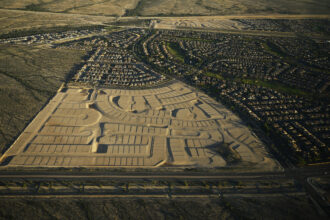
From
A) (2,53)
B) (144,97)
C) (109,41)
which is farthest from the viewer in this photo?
(109,41)

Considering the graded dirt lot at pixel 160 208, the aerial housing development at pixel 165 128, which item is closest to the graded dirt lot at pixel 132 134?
the aerial housing development at pixel 165 128

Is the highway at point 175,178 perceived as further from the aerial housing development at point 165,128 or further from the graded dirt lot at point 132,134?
the graded dirt lot at point 132,134

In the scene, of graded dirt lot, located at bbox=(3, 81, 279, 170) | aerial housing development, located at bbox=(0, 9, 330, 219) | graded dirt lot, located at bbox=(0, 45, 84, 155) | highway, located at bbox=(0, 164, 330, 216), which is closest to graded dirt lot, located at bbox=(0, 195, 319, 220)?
aerial housing development, located at bbox=(0, 9, 330, 219)

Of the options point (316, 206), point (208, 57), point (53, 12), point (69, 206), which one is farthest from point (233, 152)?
point (53, 12)

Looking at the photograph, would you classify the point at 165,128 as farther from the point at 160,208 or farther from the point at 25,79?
the point at 25,79

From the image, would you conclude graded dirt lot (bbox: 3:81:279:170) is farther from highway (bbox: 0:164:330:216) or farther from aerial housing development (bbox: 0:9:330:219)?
highway (bbox: 0:164:330:216)

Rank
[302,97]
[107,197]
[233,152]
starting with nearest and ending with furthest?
[107,197] → [233,152] → [302,97]

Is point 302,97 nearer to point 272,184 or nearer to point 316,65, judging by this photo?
point 316,65
